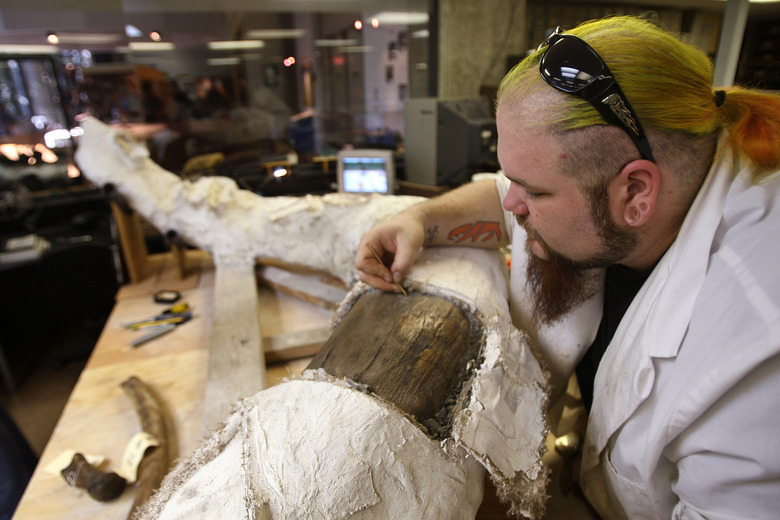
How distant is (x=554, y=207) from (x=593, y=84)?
0.26 metres

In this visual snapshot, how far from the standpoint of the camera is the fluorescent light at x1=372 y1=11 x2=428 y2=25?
394 cm

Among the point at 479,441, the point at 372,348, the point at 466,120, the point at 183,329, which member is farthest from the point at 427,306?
the point at 466,120

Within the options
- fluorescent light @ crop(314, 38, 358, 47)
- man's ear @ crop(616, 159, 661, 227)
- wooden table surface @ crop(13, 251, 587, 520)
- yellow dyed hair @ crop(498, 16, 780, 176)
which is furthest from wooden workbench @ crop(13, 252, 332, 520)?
fluorescent light @ crop(314, 38, 358, 47)

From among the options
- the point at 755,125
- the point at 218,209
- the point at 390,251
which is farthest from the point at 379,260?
the point at 218,209

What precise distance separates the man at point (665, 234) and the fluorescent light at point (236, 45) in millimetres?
3329

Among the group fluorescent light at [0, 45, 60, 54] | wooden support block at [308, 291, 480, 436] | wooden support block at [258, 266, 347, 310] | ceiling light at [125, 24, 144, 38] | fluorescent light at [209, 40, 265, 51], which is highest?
ceiling light at [125, 24, 144, 38]

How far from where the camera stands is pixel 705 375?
0.80 m

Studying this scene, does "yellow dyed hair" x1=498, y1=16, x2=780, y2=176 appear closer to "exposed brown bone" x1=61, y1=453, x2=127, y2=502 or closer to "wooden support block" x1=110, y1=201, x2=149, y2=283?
"exposed brown bone" x1=61, y1=453, x2=127, y2=502

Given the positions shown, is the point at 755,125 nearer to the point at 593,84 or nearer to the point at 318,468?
the point at 593,84

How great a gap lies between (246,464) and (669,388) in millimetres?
797

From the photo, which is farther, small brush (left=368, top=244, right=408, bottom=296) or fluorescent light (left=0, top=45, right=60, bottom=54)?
fluorescent light (left=0, top=45, right=60, bottom=54)

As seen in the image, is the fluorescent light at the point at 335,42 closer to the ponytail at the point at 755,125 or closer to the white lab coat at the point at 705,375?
the ponytail at the point at 755,125

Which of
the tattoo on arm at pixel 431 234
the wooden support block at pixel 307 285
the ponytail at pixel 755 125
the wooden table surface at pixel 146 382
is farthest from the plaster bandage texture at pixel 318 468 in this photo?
the wooden support block at pixel 307 285

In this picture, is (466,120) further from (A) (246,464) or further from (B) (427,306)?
(A) (246,464)
